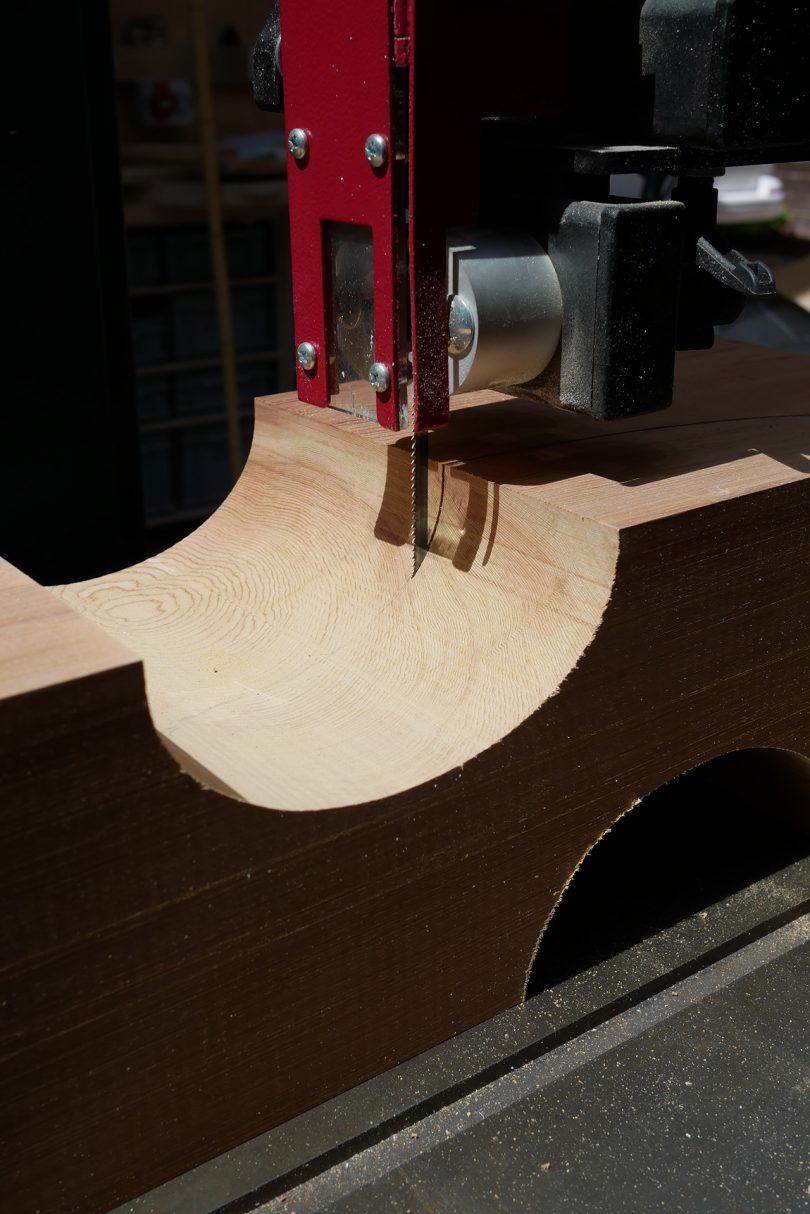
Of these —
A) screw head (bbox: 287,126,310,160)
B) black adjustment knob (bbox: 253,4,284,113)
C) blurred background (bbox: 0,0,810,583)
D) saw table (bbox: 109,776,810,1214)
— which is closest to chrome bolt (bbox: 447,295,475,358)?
screw head (bbox: 287,126,310,160)

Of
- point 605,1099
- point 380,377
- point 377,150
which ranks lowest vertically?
point 605,1099

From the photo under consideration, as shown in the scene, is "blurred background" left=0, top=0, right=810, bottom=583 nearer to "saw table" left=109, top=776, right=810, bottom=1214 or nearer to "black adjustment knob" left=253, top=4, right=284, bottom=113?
"black adjustment knob" left=253, top=4, right=284, bottom=113

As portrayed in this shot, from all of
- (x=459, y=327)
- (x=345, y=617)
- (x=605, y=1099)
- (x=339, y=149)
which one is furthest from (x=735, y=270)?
(x=605, y=1099)

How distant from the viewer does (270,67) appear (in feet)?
3.88

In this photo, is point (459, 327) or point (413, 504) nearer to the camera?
point (459, 327)

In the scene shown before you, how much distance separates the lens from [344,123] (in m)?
1.04

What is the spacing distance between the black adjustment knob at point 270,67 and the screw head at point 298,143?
11 cm

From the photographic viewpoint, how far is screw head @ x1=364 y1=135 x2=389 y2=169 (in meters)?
1.00

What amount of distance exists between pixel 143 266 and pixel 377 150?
207 cm

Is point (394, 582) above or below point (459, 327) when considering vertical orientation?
below

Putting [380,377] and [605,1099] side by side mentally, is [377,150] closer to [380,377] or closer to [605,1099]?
[380,377]

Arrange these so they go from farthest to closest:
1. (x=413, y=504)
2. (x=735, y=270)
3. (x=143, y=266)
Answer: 1. (x=143, y=266)
2. (x=413, y=504)
3. (x=735, y=270)

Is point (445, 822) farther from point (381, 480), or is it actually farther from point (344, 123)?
point (344, 123)

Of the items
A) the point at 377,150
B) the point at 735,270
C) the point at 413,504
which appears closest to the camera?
the point at 377,150
